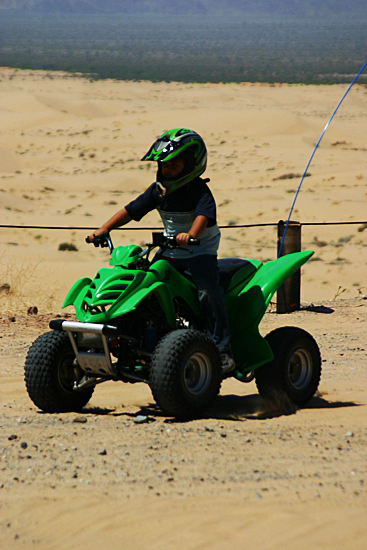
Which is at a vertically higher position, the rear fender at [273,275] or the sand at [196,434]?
the rear fender at [273,275]

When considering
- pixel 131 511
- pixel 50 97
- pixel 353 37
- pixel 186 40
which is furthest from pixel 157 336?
pixel 186 40

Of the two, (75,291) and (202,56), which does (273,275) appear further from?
(202,56)

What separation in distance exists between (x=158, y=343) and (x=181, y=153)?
140 centimetres

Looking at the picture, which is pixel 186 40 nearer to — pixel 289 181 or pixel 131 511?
pixel 289 181

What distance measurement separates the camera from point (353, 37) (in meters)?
137

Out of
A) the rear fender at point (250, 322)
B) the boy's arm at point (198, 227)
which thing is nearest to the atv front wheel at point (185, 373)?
the rear fender at point (250, 322)

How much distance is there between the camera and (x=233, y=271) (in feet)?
21.4

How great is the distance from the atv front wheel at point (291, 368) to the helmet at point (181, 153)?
152cm

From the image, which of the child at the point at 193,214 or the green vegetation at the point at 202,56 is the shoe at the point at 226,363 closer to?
the child at the point at 193,214

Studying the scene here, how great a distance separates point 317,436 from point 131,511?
169 cm

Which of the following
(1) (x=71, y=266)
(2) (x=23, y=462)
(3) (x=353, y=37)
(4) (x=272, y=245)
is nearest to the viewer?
(2) (x=23, y=462)

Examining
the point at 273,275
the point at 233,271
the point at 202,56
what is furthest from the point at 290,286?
the point at 202,56

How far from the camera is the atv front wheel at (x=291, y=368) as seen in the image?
6469 millimetres

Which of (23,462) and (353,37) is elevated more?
(353,37)
